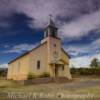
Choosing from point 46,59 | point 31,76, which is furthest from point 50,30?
point 31,76

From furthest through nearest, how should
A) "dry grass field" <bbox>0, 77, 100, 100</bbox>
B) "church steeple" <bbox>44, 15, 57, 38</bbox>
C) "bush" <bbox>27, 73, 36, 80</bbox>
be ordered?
1. "church steeple" <bbox>44, 15, 57, 38</bbox>
2. "bush" <bbox>27, 73, 36, 80</bbox>
3. "dry grass field" <bbox>0, 77, 100, 100</bbox>

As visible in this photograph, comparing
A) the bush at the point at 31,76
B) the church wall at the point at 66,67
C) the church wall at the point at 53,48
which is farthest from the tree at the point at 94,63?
the bush at the point at 31,76

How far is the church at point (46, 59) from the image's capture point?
93.2 ft

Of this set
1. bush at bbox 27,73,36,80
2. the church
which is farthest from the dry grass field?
the church

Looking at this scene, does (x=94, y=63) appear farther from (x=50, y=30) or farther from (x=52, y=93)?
(x=52, y=93)

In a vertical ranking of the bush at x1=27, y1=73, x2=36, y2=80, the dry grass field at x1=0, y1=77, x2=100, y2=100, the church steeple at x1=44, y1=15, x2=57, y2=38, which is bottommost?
the dry grass field at x1=0, y1=77, x2=100, y2=100

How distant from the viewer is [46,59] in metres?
30.2

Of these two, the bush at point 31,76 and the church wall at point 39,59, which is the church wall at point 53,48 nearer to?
the church wall at point 39,59

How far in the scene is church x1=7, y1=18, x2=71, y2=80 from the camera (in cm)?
2842

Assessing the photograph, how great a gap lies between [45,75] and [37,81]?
4.86 metres

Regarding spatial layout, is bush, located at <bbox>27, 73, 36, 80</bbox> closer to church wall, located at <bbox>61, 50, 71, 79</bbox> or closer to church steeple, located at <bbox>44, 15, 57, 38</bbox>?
church wall, located at <bbox>61, 50, 71, 79</bbox>

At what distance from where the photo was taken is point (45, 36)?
1273 inches

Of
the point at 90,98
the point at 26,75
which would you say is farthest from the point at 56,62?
the point at 90,98

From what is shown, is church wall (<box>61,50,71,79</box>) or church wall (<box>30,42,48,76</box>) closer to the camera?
church wall (<box>30,42,48,76</box>)
